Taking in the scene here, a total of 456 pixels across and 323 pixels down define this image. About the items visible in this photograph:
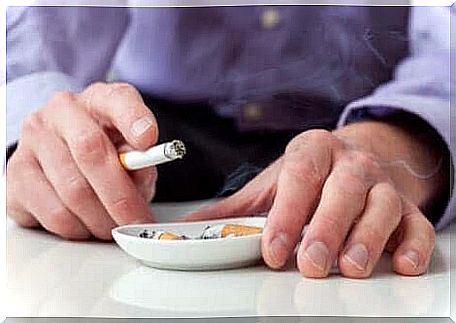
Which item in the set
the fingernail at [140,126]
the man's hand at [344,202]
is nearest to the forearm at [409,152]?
the man's hand at [344,202]

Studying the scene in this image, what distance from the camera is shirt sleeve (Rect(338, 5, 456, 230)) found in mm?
579

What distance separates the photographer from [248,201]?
0.58 metres

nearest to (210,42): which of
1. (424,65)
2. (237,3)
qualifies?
(237,3)

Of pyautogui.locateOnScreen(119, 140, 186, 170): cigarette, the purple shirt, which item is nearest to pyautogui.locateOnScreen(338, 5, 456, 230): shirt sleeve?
the purple shirt

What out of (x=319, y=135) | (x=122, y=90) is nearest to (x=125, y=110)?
(x=122, y=90)

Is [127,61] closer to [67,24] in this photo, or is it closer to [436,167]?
[67,24]

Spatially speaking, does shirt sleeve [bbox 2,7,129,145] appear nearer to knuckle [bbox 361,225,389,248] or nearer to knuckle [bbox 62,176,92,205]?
knuckle [bbox 62,176,92,205]

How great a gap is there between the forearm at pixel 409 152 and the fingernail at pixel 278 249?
0.08m

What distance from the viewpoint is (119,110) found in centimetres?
57

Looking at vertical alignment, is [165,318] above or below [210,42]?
below

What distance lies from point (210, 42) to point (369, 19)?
0.32 feet

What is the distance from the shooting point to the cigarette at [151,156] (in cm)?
56

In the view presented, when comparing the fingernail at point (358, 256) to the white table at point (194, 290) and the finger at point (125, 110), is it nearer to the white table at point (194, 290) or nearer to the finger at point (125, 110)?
the white table at point (194, 290)

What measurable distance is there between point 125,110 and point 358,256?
16 cm
